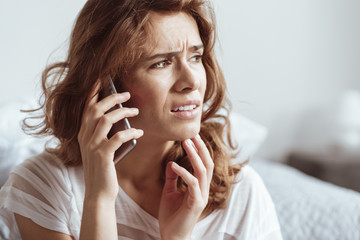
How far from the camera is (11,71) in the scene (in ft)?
5.98

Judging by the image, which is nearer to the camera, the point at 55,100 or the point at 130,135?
the point at 130,135

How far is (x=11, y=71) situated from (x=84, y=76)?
0.77 metres

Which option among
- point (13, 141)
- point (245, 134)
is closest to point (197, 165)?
point (13, 141)

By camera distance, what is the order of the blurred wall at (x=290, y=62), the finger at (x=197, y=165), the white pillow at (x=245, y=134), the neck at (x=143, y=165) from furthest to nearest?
the blurred wall at (x=290, y=62), the white pillow at (x=245, y=134), the neck at (x=143, y=165), the finger at (x=197, y=165)

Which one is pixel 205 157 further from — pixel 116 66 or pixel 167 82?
pixel 116 66

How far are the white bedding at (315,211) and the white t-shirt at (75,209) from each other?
27 cm

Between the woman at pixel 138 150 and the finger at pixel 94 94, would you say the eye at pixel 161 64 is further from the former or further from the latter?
the finger at pixel 94 94

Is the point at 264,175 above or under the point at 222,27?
under

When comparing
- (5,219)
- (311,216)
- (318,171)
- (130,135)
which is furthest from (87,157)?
(318,171)

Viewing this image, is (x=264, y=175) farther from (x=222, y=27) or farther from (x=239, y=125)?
(x=222, y=27)

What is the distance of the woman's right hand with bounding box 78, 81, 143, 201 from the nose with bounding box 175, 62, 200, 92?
0.13 meters

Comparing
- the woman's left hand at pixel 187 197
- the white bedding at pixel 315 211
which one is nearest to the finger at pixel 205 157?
the woman's left hand at pixel 187 197

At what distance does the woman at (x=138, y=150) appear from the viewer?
1.10 m

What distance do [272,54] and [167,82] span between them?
160cm
